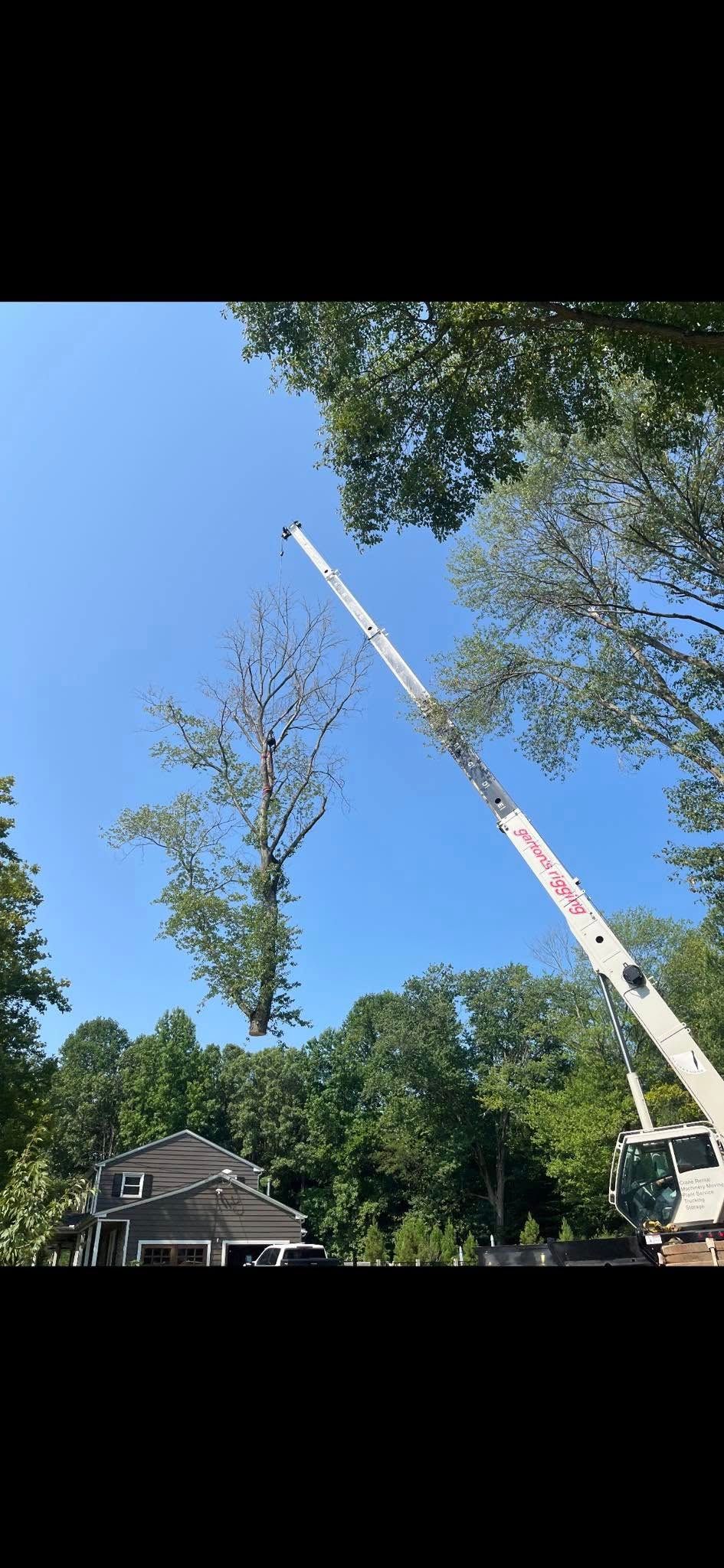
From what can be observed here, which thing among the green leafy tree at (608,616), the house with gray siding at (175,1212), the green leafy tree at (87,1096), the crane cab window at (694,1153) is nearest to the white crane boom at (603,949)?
the crane cab window at (694,1153)

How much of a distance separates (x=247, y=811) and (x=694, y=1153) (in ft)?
24.5

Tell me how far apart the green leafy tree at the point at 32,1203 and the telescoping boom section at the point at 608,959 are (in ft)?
16.2

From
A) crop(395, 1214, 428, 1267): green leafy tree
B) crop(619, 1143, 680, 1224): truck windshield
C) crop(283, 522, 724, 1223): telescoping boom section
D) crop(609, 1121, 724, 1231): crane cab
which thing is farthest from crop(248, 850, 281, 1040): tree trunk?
crop(619, 1143, 680, 1224): truck windshield

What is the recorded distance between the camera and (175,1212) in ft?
29.9

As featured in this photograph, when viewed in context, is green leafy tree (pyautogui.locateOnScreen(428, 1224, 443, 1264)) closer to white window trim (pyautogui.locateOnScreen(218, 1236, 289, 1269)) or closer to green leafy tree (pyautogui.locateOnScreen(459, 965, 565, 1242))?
white window trim (pyautogui.locateOnScreen(218, 1236, 289, 1269))

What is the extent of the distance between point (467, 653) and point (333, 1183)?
10078 millimetres

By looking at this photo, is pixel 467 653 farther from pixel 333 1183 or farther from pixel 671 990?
pixel 333 1183

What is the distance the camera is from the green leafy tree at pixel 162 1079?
428 inches

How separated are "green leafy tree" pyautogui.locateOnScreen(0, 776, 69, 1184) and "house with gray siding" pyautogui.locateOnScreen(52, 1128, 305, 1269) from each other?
3.90 feet

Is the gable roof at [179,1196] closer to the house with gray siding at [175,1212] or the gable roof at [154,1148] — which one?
the house with gray siding at [175,1212]

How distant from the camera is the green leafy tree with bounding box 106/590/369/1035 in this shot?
10531 millimetres
